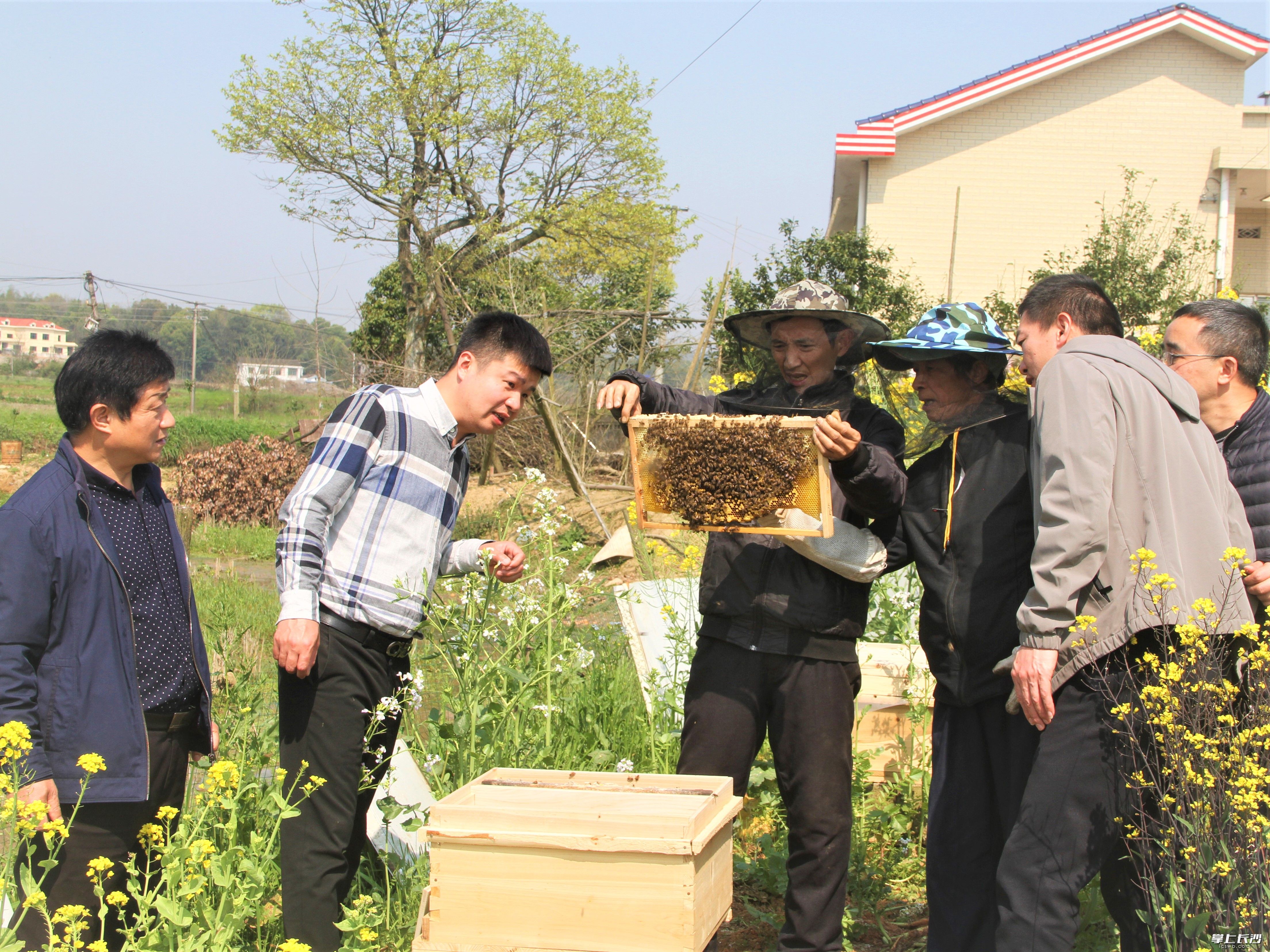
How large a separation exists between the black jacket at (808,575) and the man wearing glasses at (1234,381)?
1.05 meters

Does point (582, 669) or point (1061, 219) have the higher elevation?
point (1061, 219)

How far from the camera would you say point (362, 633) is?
3.16 meters

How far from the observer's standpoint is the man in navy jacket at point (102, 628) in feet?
8.75

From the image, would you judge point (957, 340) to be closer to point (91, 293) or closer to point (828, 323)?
point (828, 323)

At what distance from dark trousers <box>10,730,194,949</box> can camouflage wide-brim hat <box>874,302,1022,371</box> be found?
2621 mm

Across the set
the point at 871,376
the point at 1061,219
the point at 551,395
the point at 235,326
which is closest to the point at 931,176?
the point at 1061,219

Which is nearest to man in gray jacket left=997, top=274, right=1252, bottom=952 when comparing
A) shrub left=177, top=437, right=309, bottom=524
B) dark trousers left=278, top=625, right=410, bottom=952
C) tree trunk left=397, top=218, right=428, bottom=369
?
dark trousers left=278, top=625, right=410, bottom=952

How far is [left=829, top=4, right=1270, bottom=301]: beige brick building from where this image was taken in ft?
63.7

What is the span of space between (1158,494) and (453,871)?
2146 mm

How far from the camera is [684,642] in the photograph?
4.37 meters

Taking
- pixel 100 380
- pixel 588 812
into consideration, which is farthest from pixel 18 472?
pixel 588 812

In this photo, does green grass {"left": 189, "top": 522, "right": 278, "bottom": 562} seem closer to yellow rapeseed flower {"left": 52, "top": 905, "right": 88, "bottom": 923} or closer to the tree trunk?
the tree trunk

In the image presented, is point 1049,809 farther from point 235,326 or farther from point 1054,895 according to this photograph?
point 235,326

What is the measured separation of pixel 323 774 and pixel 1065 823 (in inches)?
87.3
